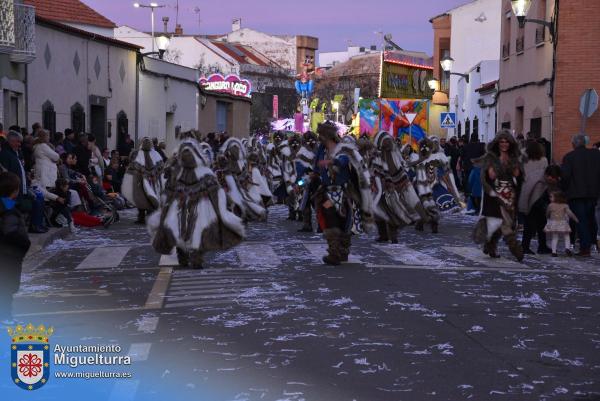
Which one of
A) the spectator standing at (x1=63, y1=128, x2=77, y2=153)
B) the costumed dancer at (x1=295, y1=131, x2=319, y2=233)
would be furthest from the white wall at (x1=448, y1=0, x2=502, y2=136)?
the costumed dancer at (x1=295, y1=131, x2=319, y2=233)

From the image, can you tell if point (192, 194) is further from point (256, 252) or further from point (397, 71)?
point (397, 71)

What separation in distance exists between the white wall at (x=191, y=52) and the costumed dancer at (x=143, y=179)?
2501 inches

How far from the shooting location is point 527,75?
32.6 meters

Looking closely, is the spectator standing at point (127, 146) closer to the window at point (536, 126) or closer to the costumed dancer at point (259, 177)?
the costumed dancer at point (259, 177)

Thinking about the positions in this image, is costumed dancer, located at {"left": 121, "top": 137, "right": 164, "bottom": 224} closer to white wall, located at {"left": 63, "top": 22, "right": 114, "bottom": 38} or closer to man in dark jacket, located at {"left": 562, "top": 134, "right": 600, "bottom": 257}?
man in dark jacket, located at {"left": 562, "top": 134, "right": 600, "bottom": 257}

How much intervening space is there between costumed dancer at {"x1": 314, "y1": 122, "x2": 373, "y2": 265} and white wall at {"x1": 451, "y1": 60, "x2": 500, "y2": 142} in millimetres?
27241

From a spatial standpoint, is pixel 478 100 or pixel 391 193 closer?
pixel 391 193

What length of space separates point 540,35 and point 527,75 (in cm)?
206

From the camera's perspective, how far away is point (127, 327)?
8.86 metres

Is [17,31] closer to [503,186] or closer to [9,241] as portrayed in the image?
[503,186]

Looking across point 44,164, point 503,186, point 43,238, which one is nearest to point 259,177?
point 44,164

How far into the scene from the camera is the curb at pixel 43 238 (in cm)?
1528

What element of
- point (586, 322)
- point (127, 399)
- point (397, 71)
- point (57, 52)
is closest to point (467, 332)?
point (586, 322)

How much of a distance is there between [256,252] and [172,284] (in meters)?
3.67
